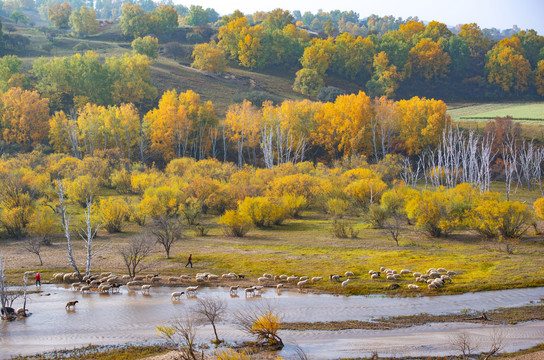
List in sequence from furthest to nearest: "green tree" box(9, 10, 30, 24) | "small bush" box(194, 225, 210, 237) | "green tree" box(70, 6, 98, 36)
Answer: "green tree" box(9, 10, 30, 24)
"green tree" box(70, 6, 98, 36)
"small bush" box(194, 225, 210, 237)

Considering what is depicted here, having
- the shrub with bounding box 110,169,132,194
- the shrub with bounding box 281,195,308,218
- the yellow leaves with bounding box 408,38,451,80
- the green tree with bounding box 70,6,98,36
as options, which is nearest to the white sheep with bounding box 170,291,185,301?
the shrub with bounding box 281,195,308,218

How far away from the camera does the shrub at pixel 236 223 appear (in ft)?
167

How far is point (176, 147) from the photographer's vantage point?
92500 millimetres

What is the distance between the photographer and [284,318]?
26.4 meters

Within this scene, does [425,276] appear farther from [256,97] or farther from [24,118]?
[256,97]

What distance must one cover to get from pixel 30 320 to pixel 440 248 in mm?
32701

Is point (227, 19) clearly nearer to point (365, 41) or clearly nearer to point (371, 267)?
point (365, 41)

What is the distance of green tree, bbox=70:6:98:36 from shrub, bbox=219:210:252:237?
12777 cm

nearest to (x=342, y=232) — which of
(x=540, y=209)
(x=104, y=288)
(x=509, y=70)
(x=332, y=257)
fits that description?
(x=332, y=257)

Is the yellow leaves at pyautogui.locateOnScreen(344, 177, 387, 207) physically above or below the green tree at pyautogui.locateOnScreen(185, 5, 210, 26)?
below

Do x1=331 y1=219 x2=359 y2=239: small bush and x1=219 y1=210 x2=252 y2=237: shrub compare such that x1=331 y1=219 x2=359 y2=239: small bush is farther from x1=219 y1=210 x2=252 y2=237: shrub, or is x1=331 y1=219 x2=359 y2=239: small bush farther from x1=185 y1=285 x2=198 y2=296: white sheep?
x1=185 y1=285 x2=198 y2=296: white sheep

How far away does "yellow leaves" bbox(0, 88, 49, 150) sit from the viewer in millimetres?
88188

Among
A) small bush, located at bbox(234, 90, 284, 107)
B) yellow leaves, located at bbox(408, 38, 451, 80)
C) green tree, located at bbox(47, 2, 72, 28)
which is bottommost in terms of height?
small bush, located at bbox(234, 90, 284, 107)

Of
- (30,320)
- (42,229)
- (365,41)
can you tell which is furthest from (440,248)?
(365,41)
